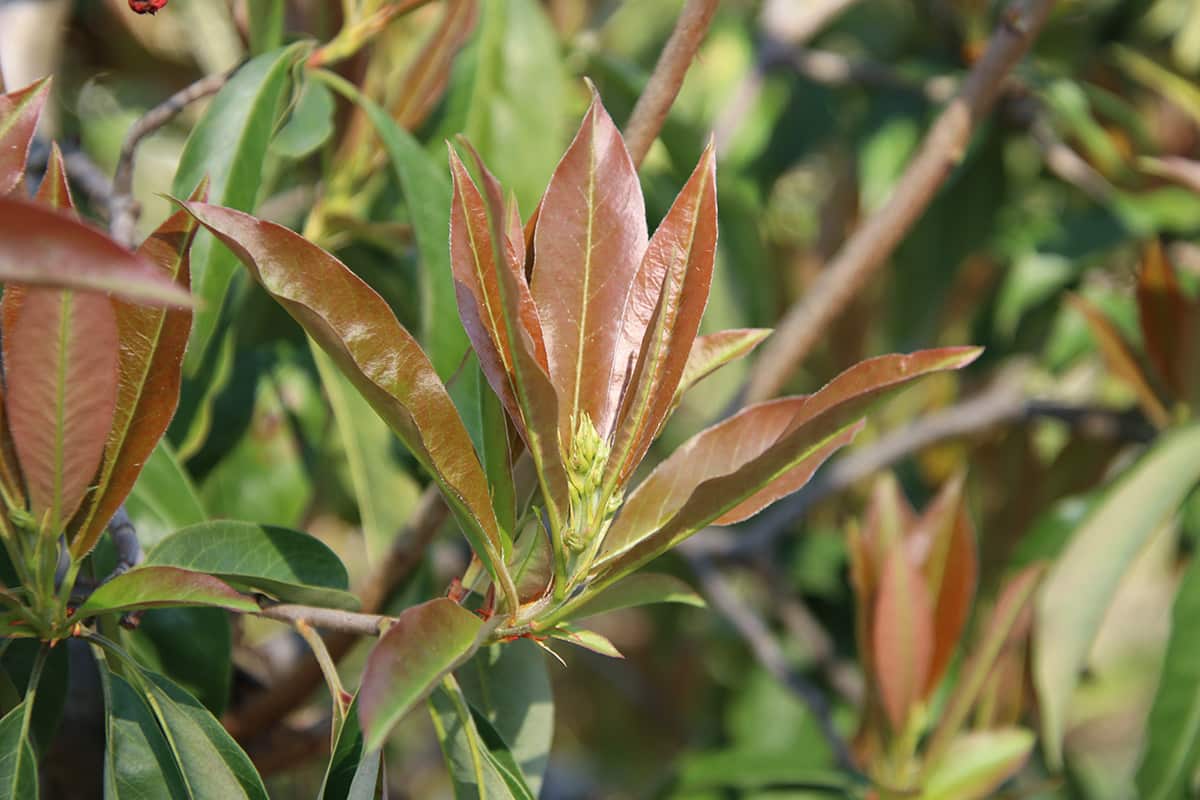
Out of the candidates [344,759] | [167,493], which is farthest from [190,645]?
[344,759]

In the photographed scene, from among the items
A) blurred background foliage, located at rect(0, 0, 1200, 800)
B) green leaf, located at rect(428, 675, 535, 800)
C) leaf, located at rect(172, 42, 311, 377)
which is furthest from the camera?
blurred background foliage, located at rect(0, 0, 1200, 800)

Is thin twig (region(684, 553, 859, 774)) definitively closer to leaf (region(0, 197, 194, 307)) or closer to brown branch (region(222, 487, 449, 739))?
brown branch (region(222, 487, 449, 739))

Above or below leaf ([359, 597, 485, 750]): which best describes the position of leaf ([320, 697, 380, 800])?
below

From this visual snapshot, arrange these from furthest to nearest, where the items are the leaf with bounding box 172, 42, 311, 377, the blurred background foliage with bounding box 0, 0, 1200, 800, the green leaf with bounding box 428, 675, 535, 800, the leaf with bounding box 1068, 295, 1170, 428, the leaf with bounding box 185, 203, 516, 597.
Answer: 1. the leaf with bounding box 1068, 295, 1170, 428
2. the blurred background foliage with bounding box 0, 0, 1200, 800
3. the leaf with bounding box 172, 42, 311, 377
4. the green leaf with bounding box 428, 675, 535, 800
5. the leaf with bounding box 185, 203, 516, 597

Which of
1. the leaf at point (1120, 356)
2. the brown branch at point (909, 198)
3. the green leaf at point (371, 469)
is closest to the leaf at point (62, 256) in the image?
the green leaf at point (371, 469)

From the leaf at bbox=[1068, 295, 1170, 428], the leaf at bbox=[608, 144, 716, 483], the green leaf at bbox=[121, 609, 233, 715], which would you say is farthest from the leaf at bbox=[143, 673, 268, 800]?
the leaf at bbox=[1068, 295, 1170, 428]

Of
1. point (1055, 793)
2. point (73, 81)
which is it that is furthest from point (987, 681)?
point (73, 81)
